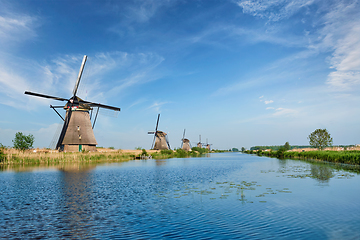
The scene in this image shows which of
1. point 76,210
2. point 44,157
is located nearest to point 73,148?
point 44,157

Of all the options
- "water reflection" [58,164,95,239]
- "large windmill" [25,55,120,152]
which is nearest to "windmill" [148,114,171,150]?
"large windmill" [25,55,120,152]

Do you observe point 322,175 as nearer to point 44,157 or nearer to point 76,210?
point 76,210

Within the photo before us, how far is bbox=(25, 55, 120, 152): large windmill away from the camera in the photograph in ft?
126

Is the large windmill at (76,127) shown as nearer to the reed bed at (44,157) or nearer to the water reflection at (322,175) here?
the reed bed at (44,157)

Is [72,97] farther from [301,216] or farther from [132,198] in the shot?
[301,216]

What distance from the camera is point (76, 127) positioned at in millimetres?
39250

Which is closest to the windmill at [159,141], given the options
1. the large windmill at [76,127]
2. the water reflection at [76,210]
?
the large windmill at [76,127]

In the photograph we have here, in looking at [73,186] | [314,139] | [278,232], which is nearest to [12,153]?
[73,186]

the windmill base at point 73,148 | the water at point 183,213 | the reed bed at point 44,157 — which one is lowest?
the water at point 183,213

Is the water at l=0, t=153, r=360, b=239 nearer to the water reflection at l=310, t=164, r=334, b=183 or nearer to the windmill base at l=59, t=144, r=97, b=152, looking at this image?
the water reflection at l=310, t=164, r=334, b=183

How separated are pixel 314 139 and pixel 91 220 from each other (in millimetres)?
63990

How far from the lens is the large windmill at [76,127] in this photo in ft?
126

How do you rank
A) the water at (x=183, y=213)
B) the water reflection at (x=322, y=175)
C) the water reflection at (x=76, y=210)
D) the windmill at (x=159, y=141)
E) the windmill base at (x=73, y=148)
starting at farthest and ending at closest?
the windmill at (x=159, y=141) → the windmill base at (x=73, y=148) → the water reflection at (x=322, y=175) → the water reflection at (x=76, y=210) → the water at (x=183, y=213)

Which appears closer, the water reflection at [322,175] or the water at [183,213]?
the water at [183,213]
